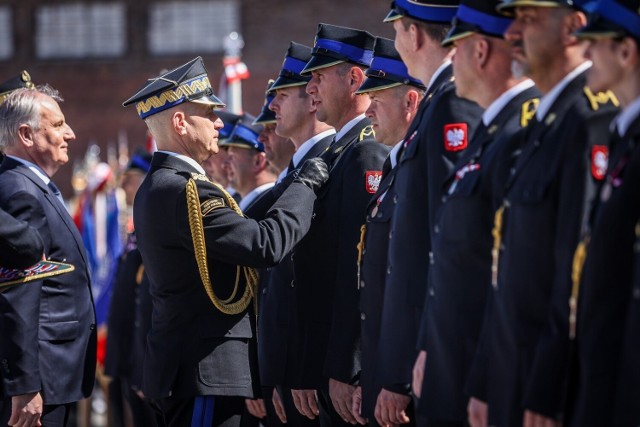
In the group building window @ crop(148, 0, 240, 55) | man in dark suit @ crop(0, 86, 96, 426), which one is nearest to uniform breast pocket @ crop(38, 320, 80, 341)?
man in dark suit @ crop(0, 86, 96, 426)

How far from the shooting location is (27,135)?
5.91 m

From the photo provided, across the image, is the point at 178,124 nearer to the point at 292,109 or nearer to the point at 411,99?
the point at 292,109

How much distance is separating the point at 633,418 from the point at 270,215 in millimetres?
2445

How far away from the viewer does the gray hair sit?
5906 mm

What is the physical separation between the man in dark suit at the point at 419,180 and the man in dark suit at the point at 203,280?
78 centimetres

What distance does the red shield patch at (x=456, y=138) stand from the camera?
4121 millimetres

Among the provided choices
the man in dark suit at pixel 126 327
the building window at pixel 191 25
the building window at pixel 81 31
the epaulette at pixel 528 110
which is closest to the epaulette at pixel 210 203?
the epaulette at pixel 528 110

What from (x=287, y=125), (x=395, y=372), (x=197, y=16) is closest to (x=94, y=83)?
(x=197, y=16)

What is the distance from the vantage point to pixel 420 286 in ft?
14.0

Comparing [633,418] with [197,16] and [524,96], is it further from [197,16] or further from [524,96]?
[197,16]

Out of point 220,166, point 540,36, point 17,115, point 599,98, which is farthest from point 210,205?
point 220,166

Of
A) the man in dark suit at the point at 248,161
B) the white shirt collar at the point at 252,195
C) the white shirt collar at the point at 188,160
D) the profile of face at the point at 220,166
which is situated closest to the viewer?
the white shirt collar at the point at 188,160

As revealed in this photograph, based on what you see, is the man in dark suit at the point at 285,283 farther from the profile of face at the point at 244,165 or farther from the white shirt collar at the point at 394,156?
the profile of face at the point at 244,165

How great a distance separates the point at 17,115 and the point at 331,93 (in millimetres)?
1517
